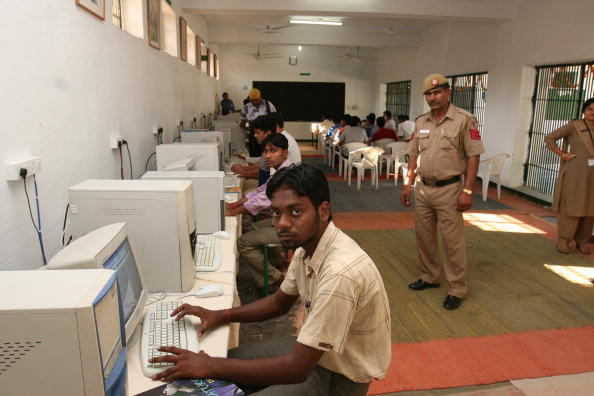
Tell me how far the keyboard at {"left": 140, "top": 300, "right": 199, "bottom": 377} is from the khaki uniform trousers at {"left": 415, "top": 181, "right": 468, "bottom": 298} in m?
2.10

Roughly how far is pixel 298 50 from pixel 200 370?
1411 cm

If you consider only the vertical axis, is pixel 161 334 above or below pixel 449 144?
below

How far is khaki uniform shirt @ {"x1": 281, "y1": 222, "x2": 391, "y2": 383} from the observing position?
1223 millimetres

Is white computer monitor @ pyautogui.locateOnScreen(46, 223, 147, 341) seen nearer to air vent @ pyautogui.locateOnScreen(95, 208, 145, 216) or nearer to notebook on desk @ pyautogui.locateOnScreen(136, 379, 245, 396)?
air vent @ pyautogui.locateOnScreen(95, 208, 145, 216)

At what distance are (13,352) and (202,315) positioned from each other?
75 cm

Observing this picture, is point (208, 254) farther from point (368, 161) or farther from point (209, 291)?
point (368, 161)

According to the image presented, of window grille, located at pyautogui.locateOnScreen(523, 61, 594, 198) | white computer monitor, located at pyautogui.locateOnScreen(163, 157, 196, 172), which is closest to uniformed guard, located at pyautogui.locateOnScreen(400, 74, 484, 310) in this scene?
white computer monitor, located at pyautogui.locateOnScreen(163, 157, 196, 172)

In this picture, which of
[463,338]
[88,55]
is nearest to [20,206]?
[88,55]

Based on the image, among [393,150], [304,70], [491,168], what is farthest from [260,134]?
[304,70]

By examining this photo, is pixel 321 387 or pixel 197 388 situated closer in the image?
pixel 197 388

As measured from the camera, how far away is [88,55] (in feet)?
8.22

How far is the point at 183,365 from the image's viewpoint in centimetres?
124

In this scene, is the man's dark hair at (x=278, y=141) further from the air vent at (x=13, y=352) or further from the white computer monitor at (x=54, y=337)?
the air vent at (x=13, y=352)

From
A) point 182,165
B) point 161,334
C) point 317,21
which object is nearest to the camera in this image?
point 161,334
